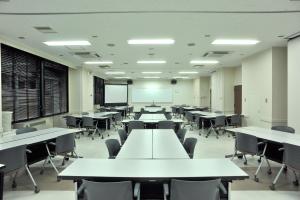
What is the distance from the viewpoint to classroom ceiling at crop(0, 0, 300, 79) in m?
3.96

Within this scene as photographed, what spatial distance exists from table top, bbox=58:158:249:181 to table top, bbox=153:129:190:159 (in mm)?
280

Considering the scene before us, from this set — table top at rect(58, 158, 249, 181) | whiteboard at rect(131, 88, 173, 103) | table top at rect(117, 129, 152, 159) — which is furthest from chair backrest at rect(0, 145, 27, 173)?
whiteboard at rect(131, 88, 173, 103)

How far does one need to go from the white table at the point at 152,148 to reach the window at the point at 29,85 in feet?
14.0

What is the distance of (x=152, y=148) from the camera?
3.53 metres

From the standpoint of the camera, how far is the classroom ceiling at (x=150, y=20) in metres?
3.96

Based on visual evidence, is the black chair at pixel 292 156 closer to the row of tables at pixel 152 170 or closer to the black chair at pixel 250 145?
the black chair at pixel 250 145

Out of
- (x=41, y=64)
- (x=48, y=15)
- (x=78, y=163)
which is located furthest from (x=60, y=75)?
(x=78, y=163)

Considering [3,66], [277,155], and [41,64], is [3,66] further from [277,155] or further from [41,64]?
[277,155]

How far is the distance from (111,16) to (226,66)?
898cm

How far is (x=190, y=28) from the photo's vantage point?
5293 mm

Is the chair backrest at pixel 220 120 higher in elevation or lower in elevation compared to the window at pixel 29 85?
lower

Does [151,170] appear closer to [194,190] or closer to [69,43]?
[194,190]

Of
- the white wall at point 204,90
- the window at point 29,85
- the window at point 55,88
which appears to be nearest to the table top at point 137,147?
the window at point 29,85

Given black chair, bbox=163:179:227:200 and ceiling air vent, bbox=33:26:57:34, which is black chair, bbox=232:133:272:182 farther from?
ceiling air vent, bbox=33:26:57:34
